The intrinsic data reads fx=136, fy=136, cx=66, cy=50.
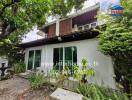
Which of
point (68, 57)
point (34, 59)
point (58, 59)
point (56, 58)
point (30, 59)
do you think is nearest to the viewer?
point (68, 57)

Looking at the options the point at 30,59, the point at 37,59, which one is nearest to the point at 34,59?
the point at 37,59

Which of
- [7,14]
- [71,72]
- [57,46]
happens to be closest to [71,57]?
[71,72]

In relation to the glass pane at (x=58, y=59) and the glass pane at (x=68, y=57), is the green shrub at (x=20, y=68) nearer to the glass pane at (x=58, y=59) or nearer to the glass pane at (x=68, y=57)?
the glass pane at (x=58, y=59)

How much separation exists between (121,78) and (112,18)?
279 cm

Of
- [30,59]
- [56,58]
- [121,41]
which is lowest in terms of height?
[30,59]

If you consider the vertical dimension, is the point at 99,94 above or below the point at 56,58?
below

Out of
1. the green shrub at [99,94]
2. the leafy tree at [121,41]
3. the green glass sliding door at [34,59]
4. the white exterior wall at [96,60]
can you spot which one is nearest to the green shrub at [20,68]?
the green glass sliding door at [34,59]

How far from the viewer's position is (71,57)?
9.58m

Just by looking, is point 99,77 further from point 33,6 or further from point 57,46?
point 33,6

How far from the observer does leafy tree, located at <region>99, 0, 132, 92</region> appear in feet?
17.8

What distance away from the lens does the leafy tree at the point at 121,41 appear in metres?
5.41

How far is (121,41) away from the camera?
5.49 meters

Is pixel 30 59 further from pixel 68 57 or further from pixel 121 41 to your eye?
pixel 121 41

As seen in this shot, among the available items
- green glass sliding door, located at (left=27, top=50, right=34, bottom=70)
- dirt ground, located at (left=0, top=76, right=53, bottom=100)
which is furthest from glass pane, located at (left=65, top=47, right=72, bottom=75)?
green glass sliding door, located at (left=27, top=50, right=34, bottom=70)
